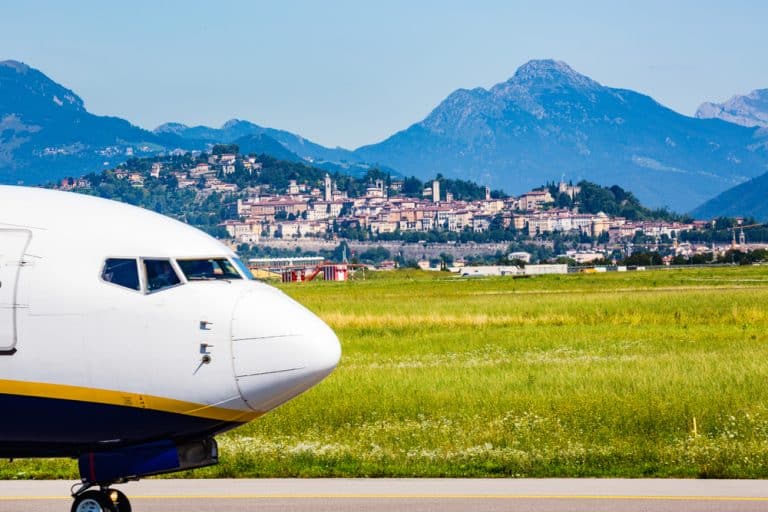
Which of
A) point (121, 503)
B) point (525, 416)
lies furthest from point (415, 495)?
point (525, 416)

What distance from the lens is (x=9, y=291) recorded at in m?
17.0

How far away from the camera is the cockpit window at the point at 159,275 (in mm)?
17297

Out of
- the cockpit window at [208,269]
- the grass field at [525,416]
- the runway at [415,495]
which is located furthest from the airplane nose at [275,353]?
the grass field at [525,416]

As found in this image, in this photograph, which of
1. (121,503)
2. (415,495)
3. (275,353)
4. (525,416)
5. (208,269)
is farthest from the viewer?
(525,416)

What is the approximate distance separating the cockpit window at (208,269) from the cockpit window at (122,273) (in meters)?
0.57

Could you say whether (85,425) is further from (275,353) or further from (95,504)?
(275,353)

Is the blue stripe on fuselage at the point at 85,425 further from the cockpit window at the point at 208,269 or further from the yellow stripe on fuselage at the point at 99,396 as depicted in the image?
the cockpit window at the point at 208,269

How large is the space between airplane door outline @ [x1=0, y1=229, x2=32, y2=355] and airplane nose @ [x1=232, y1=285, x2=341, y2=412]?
8.85ft

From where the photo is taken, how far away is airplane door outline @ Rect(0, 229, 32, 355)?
17.0 meters

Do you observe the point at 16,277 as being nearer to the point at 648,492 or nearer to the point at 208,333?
the point at 208,333

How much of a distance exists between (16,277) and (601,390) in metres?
19.1

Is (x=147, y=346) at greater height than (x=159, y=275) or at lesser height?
lesser

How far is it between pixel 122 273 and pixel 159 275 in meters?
0.45

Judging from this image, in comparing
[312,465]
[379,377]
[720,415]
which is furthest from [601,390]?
[312,465]
